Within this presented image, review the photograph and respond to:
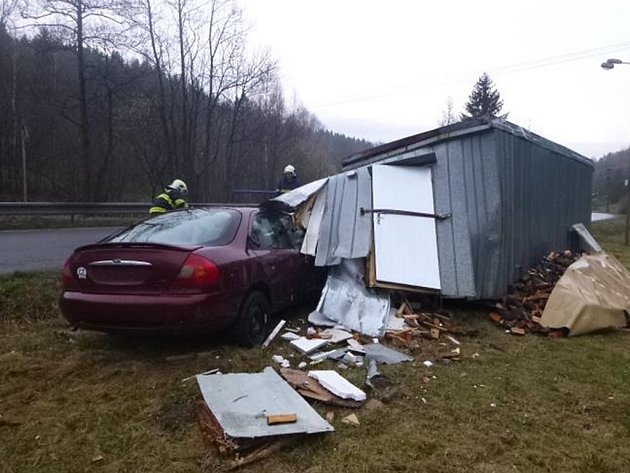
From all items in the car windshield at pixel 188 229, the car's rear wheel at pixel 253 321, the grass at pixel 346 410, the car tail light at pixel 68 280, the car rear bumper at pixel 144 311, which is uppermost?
the car windshield at pixel 188 229

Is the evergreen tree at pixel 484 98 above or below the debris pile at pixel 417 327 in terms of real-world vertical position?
above

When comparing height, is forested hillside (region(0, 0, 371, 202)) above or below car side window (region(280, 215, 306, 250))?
above

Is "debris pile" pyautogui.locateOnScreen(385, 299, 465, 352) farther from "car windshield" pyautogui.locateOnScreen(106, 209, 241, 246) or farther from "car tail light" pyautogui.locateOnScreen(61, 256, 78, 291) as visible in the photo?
"car tail light" pyautogui.locateOnScreen(61, 256, 78, 291)

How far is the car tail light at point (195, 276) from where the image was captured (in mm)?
4074

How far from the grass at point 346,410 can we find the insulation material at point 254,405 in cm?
13

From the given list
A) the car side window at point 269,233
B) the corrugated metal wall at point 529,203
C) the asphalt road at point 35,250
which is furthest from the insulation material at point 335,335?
the asphalt road at point 35,250

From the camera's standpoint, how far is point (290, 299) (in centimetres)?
580

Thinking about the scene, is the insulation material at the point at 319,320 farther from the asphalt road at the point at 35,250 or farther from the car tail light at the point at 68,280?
the asphalt road at the point at 35,250

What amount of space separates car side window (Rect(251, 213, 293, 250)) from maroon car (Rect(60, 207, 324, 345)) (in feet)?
0.54

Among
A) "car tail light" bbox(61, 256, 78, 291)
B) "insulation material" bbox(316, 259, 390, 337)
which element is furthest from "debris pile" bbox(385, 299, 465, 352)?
"car tail light" bbox(61, 256, 78, 291)

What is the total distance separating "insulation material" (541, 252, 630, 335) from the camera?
19.0 ft

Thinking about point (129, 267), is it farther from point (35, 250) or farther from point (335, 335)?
point (35, 250)

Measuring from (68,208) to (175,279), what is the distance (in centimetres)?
1374

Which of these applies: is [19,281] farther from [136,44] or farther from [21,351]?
[136,44]
